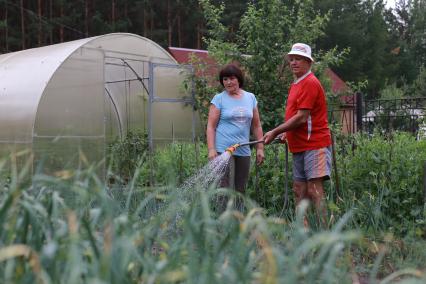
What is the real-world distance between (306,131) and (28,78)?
210 inches

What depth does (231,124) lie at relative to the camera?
4117mm

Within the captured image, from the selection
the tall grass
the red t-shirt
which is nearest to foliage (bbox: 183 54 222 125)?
the red t-shirt

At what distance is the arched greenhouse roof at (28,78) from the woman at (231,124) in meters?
3.94

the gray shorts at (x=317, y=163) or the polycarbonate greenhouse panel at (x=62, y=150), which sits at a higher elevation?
the gray shorts at (x=317, y=163)

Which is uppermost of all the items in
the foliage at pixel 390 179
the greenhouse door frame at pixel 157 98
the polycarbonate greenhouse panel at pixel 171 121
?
the greenhouse door frame at pixel 157 98

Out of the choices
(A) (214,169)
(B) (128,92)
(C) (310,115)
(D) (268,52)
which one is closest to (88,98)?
(B) (128,92)

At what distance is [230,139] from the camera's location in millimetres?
4102

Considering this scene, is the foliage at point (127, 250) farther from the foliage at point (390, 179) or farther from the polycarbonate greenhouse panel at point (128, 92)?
the polycarbonate greenhouse panel at point (128, 92)

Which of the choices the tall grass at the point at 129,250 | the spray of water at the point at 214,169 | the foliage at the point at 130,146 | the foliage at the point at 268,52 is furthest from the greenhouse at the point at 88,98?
the tall grass at the point at 129,250

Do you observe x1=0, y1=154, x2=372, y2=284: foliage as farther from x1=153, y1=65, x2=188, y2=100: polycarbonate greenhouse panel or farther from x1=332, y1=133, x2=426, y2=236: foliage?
x1=153, y1=65, x2=188, y2=100: polycarbonate greenhouse panel

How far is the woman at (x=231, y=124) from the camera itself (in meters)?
4.10

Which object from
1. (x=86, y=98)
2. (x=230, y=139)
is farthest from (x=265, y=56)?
(x=230, y=139)

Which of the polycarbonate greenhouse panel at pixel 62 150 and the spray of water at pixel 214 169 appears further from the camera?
the polycarbonate greenhouse panel at pixel 62 150

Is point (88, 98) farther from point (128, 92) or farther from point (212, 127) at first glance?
point (212, 127)
